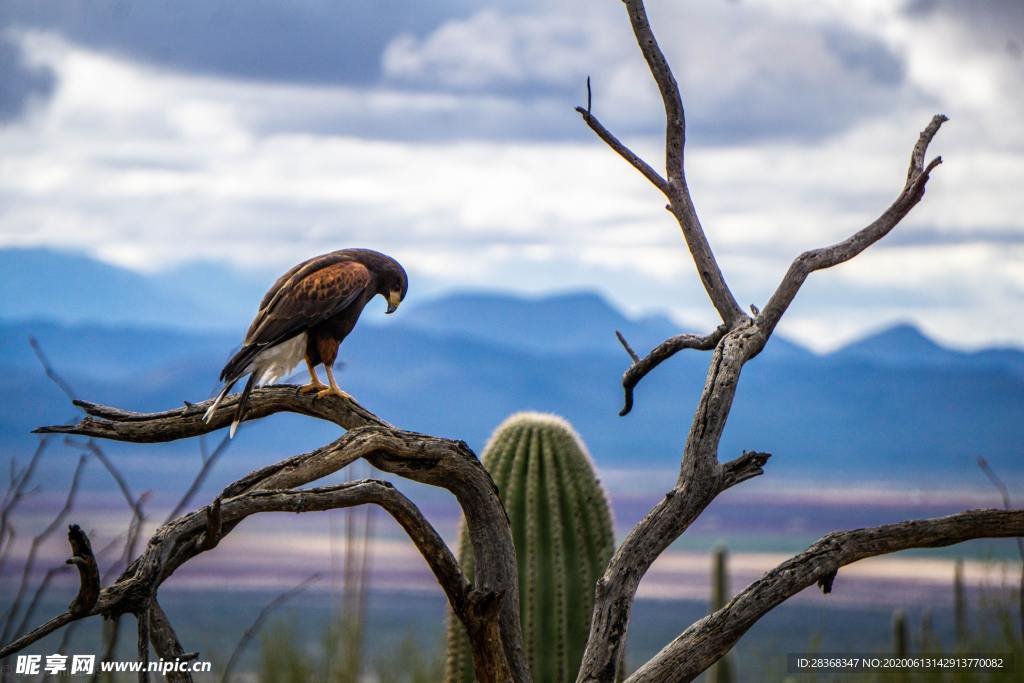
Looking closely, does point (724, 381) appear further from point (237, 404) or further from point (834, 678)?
point (834, 678)

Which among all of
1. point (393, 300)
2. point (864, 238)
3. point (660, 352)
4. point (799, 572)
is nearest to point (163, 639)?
point (393, 300)

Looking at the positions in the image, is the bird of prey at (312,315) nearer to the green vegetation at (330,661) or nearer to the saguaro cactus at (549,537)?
the saguaro cactus at (549,537)

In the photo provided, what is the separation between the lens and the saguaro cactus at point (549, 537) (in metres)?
6.12

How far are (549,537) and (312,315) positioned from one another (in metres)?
1.87

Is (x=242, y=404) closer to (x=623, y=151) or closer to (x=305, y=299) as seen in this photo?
(x=305, y=299)

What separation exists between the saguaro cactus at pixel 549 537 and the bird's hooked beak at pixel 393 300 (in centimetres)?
131

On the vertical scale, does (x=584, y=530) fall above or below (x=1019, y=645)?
above

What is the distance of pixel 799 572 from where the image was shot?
506 cm

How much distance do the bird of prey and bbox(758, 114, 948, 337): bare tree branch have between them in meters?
1.97

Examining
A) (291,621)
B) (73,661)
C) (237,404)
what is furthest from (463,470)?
(291,621)

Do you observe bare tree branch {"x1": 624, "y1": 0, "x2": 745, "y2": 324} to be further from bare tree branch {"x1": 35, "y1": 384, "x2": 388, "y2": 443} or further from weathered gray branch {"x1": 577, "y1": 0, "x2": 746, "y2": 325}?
bare tree branch {"x1": 35, "y1": 384, "x2": 388, "y2": 443}

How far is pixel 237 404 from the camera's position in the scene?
527 centimetres

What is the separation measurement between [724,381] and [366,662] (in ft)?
12.0

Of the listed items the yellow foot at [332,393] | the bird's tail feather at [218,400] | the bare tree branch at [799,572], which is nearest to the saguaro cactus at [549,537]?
the bare tree branch at [799,572]
